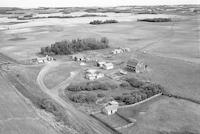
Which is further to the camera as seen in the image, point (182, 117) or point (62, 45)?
point (62, 45)

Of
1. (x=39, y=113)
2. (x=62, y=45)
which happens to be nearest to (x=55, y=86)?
(x=39, y=113)

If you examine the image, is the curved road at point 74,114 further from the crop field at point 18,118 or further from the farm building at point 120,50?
the farm building at point 120,50

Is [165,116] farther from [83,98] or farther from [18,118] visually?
[18,118]

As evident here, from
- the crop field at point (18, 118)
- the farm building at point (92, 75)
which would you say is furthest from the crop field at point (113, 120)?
the farm building at point (92, 75)

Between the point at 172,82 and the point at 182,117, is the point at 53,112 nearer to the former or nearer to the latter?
the point at 182,117

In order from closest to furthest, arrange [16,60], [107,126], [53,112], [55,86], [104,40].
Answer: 1. [107,126]
2. [53,112]
3. [55,86]
4. [16,60]
5. [104,40]

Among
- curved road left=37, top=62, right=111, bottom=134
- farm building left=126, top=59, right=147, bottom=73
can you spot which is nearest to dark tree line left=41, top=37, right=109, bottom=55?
curved road left=37, top=62, right=111, bottom=134

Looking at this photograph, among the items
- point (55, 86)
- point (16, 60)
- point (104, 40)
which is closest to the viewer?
point (55, 86)

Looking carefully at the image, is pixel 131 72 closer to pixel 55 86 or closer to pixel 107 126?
pixel 55 86
